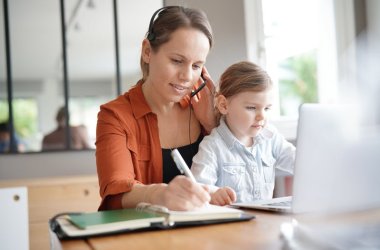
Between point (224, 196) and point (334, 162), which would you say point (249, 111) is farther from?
point (334, 162)

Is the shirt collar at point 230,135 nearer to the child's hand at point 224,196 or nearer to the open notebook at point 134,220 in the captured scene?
the child's hand at point 224,196

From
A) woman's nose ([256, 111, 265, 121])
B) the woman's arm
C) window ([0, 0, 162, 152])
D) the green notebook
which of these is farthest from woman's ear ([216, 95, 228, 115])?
window ([0, 0, 162, 152])

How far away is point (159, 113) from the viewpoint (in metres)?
1.63

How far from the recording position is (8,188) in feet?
8.47

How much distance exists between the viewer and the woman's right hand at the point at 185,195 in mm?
1019

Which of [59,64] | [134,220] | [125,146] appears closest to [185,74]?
[125,146]

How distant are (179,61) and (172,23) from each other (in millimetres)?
120

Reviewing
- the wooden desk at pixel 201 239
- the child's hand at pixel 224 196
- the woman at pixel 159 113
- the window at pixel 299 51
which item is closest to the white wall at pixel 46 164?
the window at pixel 299 51

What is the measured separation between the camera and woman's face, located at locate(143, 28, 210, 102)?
1.46 m

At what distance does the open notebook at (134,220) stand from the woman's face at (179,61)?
0.52m

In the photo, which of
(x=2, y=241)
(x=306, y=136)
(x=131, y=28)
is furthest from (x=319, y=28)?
(x=306, y=136)

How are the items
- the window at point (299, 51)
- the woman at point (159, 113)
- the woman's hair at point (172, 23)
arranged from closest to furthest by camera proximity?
the woman at point (159, 113) → the woman's hair at point (172, 23) → the window at point (299, 51)

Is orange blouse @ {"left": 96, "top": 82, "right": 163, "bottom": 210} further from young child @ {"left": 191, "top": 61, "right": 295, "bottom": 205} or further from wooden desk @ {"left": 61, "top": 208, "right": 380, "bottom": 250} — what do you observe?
wooden desk @ {"left": 61, "top": 208, "right": 380, "bottom": 250}

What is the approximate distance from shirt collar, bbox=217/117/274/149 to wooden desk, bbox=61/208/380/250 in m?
0.60
